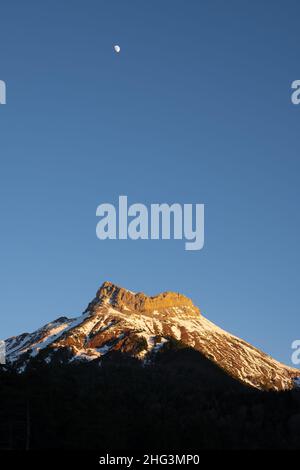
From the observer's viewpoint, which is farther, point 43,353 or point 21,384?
point 43,353

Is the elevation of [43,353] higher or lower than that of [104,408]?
higher

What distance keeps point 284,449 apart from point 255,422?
23079 millimetres

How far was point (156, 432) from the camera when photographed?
484ft

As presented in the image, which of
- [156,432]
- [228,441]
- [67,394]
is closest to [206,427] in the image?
[228,441]

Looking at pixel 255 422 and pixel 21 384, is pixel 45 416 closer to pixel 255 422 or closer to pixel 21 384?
pixel 21 384

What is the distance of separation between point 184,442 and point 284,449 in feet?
126

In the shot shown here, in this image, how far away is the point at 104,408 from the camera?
461 feet

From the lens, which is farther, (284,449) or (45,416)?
(284,449)

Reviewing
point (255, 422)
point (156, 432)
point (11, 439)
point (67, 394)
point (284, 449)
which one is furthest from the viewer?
point (255, 422)
